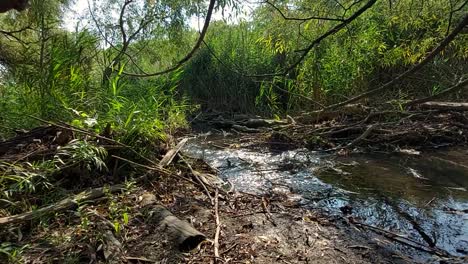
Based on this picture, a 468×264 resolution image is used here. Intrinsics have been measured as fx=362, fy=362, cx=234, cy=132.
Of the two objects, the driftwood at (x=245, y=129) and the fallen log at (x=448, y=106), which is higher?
the fallen log at (x=448, y=106)

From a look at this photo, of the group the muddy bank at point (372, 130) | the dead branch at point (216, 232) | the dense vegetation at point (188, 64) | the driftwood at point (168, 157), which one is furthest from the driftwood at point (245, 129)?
the dead branch at point (216, 232)

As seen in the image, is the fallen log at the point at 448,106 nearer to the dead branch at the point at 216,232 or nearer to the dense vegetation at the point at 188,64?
the dense vegetation at the point at 188,64

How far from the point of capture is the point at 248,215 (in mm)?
2904

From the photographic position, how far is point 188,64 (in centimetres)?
994

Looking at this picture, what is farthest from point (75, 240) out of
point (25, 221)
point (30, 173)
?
point (30, 173)

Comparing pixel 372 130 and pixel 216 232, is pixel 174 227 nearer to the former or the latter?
pixel 216 232

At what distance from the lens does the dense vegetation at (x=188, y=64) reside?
3314 mm

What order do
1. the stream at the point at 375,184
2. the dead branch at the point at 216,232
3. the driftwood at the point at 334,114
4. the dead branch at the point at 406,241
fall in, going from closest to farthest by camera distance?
the dead branch at the point at 216,232, the dead branch at the point at 406,241, the stream at the point at 375,184, the driftwood at the point at 334,114

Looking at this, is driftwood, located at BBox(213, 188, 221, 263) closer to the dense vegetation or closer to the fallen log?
the dense vegetation

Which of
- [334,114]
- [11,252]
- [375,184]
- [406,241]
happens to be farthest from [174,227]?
[334,114]

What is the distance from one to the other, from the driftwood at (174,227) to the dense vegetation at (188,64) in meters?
0.69

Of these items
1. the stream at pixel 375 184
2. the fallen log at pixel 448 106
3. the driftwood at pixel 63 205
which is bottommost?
the stream at pixel 375 184

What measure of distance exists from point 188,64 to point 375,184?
711 cm

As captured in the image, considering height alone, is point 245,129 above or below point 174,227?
below
